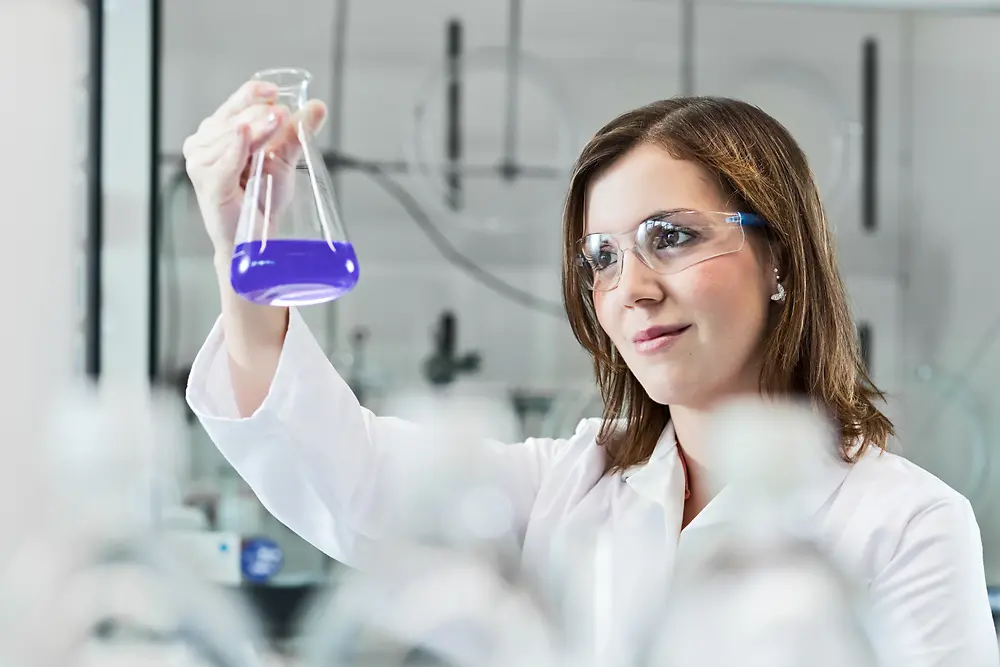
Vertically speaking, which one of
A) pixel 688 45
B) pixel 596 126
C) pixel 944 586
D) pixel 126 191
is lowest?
pixel 944 586

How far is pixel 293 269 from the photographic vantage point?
633mm

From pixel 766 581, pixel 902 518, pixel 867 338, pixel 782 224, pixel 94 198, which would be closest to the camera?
pixel 766 581

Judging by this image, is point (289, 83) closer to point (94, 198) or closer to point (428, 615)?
point (428, 615)

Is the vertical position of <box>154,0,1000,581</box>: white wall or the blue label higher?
<box>154,0,1000,581</box>: white wall

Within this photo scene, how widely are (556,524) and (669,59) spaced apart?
1551 mm

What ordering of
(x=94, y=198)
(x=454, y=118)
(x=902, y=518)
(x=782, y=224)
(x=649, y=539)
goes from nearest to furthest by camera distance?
(x=649, y=539) < (x=902, y=518) < (x=782, y=224) < (x=94, y=198) < (x=454, y=118)

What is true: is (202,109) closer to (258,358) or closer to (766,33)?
(766,33)

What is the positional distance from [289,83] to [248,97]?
0.04 m

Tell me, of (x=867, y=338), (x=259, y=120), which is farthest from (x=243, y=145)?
(x=867, y=338)

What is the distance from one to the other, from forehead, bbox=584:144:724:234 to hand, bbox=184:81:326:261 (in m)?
0.32

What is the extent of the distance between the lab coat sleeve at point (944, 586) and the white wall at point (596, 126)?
4.37 feet

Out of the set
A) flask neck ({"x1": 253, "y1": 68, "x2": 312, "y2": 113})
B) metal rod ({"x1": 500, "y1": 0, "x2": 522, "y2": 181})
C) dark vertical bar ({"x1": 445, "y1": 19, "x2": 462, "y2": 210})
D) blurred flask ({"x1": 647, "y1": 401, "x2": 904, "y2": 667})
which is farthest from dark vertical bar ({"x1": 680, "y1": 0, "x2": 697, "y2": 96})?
blurred flask ({"x1": 647, "y1": 401, "x2": 904, "y2": 667})

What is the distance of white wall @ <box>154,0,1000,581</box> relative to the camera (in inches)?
84.1

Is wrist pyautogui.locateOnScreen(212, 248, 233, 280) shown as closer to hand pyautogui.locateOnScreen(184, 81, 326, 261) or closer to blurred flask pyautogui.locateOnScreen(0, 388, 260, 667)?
hand pyautogui.locateOnScreen(184, 81, 326, 261)
